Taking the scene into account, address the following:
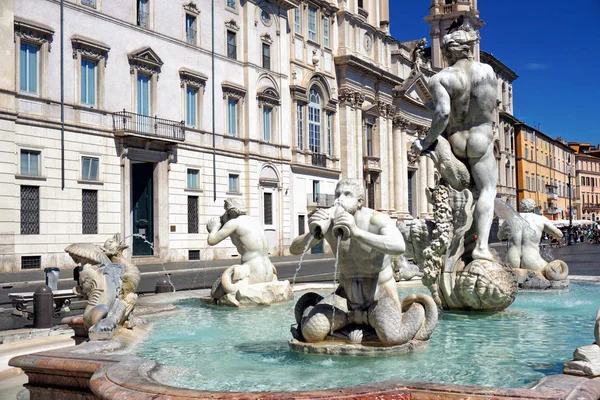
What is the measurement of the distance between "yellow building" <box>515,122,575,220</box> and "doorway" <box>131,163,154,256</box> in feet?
172

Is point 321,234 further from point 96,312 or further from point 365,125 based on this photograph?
point 365,125

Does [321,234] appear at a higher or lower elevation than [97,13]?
lower

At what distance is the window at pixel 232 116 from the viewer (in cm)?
3250

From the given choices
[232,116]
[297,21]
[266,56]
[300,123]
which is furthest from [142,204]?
[297,21]

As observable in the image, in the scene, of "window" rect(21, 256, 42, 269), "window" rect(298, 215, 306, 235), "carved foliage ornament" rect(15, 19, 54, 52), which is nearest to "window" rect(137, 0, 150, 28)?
"carved foliage ornament" rect(15, 19, 54, 52)

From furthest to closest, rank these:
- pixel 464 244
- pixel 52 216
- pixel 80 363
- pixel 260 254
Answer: pixel 52 216 → pixel 260 254 → pixel 464 244 → pixel 80 363

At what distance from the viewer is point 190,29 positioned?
30344mm

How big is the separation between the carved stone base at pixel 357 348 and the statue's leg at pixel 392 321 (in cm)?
5

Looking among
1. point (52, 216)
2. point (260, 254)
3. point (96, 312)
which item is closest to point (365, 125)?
point (52, 216)

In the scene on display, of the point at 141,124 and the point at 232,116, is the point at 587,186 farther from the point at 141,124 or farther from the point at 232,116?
the point at 141,124

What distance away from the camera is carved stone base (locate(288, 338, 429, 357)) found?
4918mm

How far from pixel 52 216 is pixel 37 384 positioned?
19.8m

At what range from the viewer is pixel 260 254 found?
8844mm

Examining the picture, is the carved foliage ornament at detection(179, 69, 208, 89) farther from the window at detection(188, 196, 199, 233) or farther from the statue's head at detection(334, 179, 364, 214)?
the statue's head at detection(334, 179, 364, 214)
